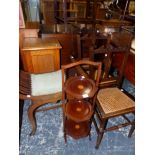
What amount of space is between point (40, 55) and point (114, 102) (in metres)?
0.78

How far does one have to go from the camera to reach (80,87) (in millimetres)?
1367

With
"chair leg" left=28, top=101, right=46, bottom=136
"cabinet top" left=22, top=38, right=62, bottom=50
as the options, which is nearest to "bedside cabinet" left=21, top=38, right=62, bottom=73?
"cabinet top" left=22, top=38, right=62, bottom=50

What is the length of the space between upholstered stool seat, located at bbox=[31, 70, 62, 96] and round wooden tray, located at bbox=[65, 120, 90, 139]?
307 millimetres

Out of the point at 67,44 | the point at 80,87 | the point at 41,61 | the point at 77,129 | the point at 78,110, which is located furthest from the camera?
the point at 67,44

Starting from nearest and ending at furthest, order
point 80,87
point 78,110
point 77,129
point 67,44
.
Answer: point 80,87 < point 78,110 < point 77,129 < point 67,44

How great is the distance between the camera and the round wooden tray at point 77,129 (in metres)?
1.60

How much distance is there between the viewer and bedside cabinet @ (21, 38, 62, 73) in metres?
1.66

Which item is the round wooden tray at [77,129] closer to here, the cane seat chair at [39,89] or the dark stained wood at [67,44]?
the cane seat chair at [39,89]

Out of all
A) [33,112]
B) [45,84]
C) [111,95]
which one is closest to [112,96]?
[111,95]

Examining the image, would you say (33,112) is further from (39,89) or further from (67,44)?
(67,44)
